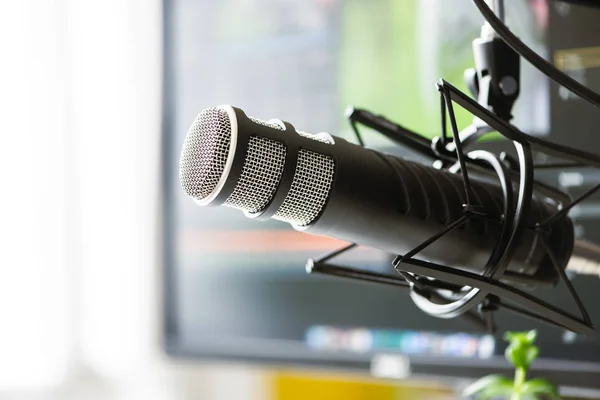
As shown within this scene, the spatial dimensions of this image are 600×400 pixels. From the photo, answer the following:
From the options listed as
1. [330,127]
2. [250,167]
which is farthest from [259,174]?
[330,127]

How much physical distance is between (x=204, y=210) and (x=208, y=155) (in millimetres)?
751

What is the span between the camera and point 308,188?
41cm

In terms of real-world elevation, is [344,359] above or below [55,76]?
below

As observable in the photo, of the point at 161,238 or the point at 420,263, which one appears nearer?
the point at 420,263

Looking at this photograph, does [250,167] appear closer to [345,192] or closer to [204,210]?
[345,192]

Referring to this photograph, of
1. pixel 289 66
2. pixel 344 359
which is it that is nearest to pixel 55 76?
pixel 289 66

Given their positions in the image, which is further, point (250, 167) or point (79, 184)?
point (79, 184)

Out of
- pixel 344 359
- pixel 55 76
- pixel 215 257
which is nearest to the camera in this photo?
pixel 344 359

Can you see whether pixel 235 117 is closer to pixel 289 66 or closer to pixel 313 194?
pixel 313 194

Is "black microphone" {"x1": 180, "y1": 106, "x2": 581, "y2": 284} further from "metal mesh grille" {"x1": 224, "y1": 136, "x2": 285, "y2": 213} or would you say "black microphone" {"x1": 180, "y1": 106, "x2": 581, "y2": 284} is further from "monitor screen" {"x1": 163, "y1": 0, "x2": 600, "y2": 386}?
"monitor screen" {"x1": 163, "y1": 0, "x2": 600, "y2": 386}

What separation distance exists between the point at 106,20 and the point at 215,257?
1.45 ft

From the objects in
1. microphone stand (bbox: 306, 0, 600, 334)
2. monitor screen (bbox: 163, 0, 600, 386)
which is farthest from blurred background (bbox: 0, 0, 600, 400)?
microphone stand (bbox: 306, 0, 600, 334)

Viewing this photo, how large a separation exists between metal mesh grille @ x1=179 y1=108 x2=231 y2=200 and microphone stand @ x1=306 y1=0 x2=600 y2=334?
0.10 meters

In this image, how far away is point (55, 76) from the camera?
1.26 m
